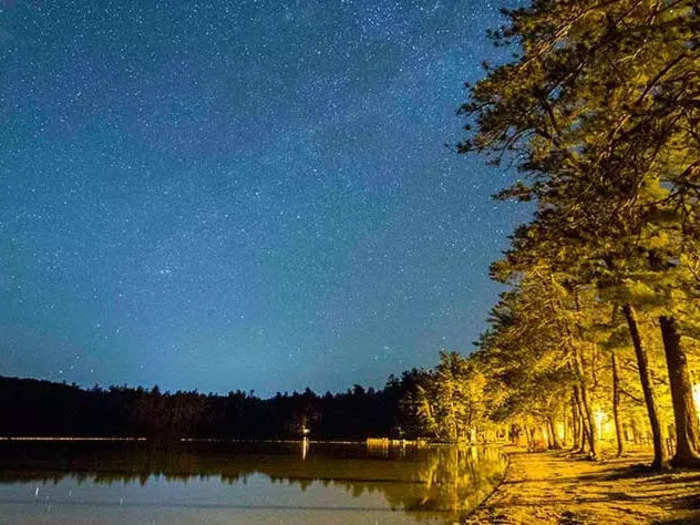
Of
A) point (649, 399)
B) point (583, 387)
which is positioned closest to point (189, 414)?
point (583, 387)

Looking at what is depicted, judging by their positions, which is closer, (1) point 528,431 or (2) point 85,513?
(2) point 85,513

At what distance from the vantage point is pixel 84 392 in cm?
18600

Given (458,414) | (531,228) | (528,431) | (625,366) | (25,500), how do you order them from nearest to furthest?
(531,228) → (25,500) → (625,366) → (528,431) → (458,414)

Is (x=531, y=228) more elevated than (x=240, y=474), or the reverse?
(x=531, y=228)

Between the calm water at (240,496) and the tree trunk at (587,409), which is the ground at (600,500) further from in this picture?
the tree trunk at (587,409)

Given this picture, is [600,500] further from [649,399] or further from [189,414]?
[189,414]

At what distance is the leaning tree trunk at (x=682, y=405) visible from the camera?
18.7 metres

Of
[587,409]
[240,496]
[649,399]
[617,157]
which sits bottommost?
[240,496]

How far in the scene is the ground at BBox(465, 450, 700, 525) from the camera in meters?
11.9

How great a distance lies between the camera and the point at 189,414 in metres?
161

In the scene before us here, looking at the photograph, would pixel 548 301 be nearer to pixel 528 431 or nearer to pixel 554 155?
pixel 554 155

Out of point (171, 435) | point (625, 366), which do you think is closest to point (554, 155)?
point (625, 366)

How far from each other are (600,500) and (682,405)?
6035mm

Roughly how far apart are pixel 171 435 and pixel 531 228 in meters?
161
